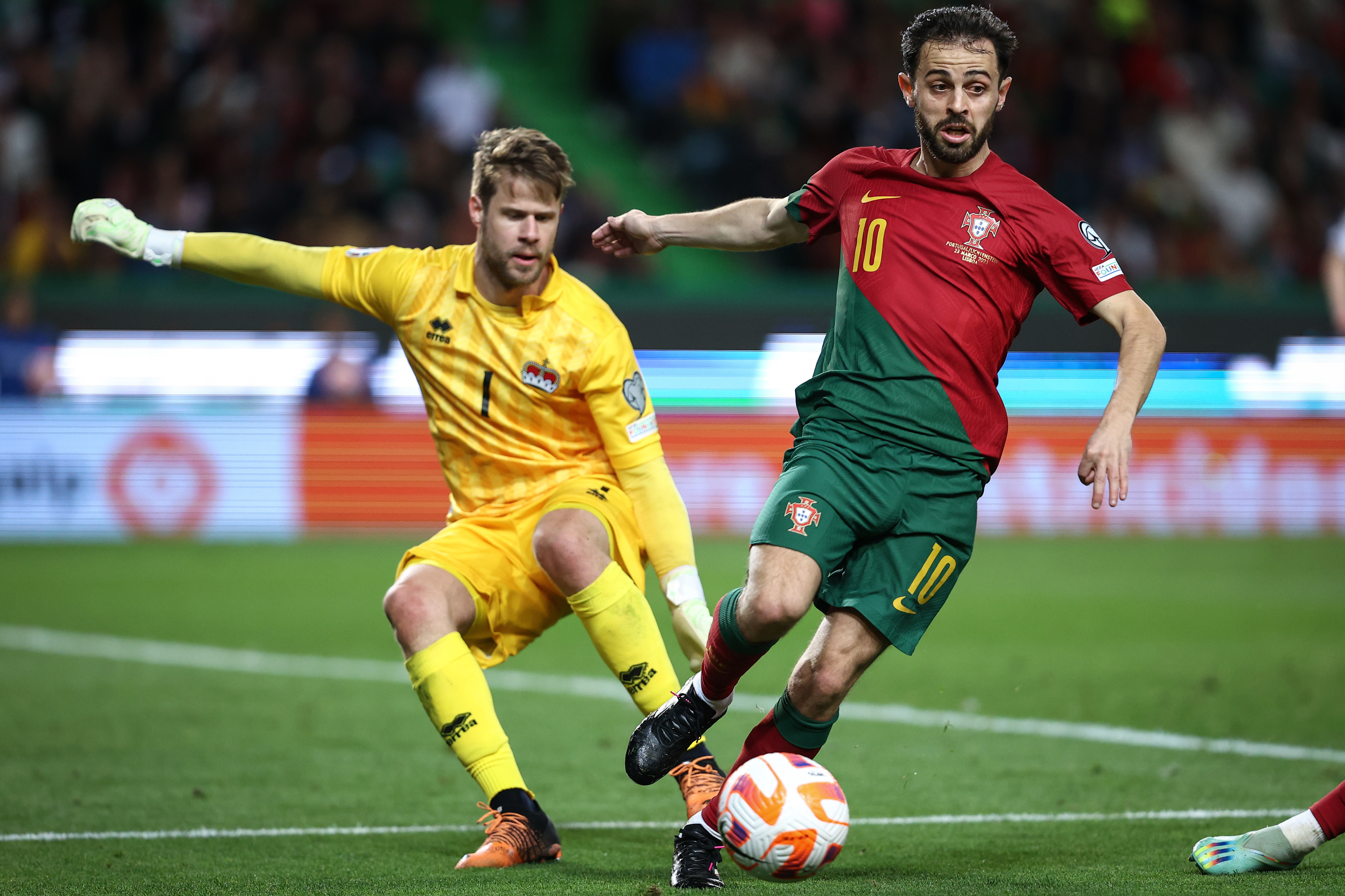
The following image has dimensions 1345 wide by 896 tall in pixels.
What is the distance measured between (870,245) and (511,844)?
2024 mm

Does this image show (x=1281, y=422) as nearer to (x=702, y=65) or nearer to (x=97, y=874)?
(x=702, y=65)

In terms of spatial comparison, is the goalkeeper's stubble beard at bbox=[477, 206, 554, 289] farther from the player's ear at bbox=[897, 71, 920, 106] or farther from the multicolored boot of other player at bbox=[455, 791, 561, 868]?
the multicolored boot of other player at bbox=[455, 791, 561, 868]

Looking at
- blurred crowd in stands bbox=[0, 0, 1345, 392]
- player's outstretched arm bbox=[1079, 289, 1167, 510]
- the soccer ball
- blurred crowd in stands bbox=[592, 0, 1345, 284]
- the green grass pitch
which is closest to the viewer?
player's outstretched arm bbox=[1079, 289, 1167, 510]

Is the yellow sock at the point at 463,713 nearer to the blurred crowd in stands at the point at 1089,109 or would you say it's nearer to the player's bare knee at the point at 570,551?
the player's bare knee at the point at 570,551

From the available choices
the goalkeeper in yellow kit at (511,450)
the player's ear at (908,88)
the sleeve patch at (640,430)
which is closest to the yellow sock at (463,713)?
the goalkeeper in yellow kit at (511,450)

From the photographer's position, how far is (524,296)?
5.21 m

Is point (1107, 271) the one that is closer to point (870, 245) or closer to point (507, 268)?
point (870, 245)

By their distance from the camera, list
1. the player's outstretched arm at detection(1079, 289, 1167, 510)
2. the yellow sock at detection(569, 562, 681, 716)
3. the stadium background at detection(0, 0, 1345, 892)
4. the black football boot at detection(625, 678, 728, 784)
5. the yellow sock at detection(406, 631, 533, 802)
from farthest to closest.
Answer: the stadium background at detection(0, 0, 1345, 892)
the yellow sock at detection(569, 562, 681, 716)
the yellow sock at detection(406, 631, 533, 802)
the black football boot at detection(625, 678, 728, 784)
the player's outstretched arm at detection(1079, 289, 1167, 510)

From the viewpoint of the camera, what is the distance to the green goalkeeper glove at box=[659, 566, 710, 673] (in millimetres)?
4891

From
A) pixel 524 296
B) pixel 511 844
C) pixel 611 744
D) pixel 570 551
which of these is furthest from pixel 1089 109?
pixel 511 844

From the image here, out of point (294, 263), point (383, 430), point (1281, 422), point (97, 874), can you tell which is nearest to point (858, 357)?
point (294, 263)

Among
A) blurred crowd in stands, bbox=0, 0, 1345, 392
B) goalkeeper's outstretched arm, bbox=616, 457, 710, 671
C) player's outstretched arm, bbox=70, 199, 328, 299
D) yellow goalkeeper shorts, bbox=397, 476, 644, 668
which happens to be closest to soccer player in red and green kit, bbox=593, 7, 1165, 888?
goalkeeper's outstretched arm, bbox=616, 457, 710, 671

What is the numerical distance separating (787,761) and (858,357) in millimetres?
1139

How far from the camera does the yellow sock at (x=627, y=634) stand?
4.94 metres
